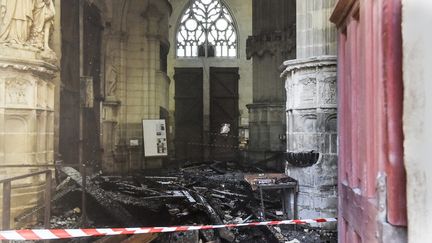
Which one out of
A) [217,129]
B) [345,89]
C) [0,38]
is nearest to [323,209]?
[345,89]

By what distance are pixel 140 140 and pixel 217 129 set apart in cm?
881

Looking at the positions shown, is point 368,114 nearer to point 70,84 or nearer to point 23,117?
point 23,117

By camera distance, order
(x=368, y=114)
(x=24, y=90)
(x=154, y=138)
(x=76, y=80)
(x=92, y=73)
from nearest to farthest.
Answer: (x=368, y=114) < (x=24, y=90) < (x=76, y=80) < (x=92, y=73) < (x=154, y=138)

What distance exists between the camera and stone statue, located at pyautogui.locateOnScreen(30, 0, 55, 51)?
5781 millimetres

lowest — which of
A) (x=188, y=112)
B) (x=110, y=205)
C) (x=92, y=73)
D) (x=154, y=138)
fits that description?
(x=110, y=205)

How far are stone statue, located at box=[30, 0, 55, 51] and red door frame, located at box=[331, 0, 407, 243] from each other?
14.8ft

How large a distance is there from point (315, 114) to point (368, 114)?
12.8 feet

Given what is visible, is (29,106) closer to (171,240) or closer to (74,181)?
(74,181)

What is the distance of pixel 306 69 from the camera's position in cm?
619

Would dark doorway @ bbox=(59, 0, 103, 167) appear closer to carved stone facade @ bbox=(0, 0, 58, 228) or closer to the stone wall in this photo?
the stone wall

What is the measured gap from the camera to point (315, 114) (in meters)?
6.12

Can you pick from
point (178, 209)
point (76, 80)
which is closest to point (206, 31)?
point (76, 80)

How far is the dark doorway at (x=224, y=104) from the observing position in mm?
21453

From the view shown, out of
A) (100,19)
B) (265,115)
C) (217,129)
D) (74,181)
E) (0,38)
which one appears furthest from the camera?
(217,129)
